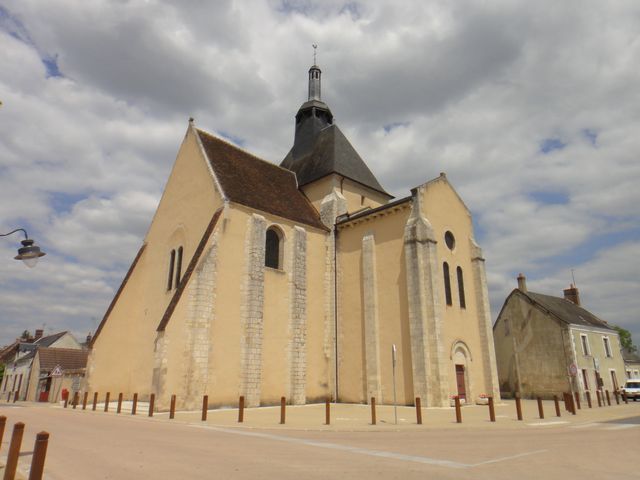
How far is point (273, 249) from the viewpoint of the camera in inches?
746

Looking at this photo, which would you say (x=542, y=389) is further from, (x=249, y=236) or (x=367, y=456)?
(x=367, y=456)

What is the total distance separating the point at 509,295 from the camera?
91.1 feet

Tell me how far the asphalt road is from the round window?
10268mm

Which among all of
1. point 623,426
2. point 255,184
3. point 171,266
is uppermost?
point 255,184

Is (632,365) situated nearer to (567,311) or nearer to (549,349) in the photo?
(567,311)

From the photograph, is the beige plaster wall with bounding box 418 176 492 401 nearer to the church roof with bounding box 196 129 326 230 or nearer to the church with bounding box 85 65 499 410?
the church with bounding box 85 65 499 410

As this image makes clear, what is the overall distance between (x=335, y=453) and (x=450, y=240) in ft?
48.2

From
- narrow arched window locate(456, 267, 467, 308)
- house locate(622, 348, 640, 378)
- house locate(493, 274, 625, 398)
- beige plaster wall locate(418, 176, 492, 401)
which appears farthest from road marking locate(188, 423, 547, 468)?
house locate(622, 348, 640, 378)

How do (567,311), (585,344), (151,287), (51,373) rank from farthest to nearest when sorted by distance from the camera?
(51,373) < (567,311) < (585,344) < (151,287)

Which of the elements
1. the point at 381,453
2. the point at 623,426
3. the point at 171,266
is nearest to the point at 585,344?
the point at 623,426

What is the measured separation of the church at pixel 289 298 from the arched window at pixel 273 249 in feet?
0.20

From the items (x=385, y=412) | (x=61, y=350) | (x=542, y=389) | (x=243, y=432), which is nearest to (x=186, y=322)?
(x=243, y=432)

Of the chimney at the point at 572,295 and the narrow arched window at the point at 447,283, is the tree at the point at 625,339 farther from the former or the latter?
the narrow arched window at the point at 447,283

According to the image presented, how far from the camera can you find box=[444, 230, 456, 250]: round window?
19456 millimetres
